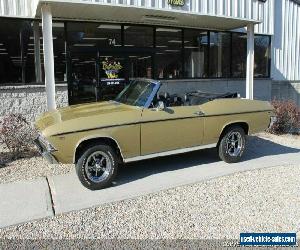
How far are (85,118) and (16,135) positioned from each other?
2.50 meters

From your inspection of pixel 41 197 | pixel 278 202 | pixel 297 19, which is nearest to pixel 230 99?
pixel 278 202

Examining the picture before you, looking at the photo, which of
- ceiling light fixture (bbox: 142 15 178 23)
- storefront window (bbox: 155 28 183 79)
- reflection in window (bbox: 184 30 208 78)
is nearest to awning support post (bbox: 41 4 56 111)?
ceiling light fixture (bbox: 142 15 178 23)

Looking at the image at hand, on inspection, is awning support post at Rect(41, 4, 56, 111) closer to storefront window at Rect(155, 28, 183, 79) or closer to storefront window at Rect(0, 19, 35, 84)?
storefront window at Rect(0, 19, 35, 84)

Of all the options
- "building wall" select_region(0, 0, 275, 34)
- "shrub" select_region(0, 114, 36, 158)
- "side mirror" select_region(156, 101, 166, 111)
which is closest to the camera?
"side mirror" select_region(156, 101, 166, 111)

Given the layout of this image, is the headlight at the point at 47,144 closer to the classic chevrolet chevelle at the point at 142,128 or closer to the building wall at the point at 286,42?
the classic chevrolet chevelle at the point at 142,128

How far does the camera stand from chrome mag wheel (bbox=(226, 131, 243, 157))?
6926 mm

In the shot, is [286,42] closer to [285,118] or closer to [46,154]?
[285,118]

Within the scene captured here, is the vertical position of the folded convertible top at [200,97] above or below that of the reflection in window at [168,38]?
below

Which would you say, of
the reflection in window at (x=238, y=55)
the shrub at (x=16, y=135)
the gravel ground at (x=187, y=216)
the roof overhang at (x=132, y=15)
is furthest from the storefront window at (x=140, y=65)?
the gravel ground at (x=187, y=216)

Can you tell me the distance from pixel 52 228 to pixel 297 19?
46.7 ft

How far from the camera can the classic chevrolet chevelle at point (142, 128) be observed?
5246 mm

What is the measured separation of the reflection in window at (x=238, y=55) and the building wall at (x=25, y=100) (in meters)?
6.74

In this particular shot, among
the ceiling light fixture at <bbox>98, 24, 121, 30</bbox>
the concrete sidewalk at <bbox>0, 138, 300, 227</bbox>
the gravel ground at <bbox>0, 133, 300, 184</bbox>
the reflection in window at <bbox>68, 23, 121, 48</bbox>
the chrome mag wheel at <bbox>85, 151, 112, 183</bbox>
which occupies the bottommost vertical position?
the concrete sidewalk at <bbox>0, 138, 300, 227</bbox>

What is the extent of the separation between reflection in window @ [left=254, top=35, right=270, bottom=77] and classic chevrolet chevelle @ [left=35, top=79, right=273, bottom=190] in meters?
7.06
